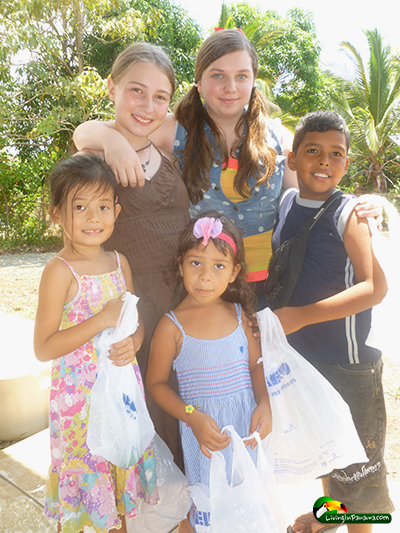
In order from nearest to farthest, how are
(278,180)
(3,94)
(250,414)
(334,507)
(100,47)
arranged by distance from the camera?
(250,414), (334,507), (278,180), (3,94), (100,47)

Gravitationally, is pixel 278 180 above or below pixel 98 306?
above

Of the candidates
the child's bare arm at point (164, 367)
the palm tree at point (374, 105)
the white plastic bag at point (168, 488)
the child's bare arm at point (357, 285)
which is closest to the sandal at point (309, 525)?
the white plastic bag at point (168, 488)

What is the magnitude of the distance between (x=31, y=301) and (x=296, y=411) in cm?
528

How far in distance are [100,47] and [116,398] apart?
10839 millimetres

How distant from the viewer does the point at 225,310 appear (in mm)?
1658

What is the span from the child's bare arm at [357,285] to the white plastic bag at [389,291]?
0.02 metres

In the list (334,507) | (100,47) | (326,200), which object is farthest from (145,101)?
(100,47)

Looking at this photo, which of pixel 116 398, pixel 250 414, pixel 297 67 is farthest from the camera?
pixel 297 67

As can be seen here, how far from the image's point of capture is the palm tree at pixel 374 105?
47.2ft

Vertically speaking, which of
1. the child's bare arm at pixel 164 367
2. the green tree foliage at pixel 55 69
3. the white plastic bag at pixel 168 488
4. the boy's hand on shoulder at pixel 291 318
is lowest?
the white plastic bag at pixel 168 488

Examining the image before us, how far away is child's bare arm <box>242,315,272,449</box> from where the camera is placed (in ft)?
5.05

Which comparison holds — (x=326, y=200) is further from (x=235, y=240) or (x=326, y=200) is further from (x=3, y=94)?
(x=3, y=94)

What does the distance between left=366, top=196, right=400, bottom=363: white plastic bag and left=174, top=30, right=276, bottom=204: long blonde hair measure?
550 mm

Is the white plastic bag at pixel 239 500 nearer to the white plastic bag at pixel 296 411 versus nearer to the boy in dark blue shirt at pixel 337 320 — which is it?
the white plastic bag at pixel 296 411
